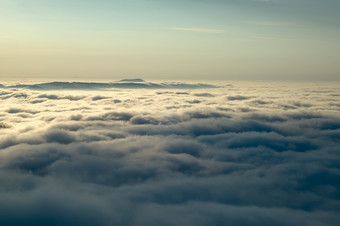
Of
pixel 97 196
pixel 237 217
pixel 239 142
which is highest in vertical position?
pixel 239 142

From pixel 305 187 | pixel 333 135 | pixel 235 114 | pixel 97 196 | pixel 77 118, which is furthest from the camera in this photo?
pixel 235 114

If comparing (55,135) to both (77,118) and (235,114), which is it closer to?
(77,118)

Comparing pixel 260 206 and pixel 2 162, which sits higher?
pixel 2 162

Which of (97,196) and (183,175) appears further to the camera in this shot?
(183,175)

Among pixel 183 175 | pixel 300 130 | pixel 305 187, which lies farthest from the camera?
pixel 300 130

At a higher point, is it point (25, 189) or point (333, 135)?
point (333, 135)

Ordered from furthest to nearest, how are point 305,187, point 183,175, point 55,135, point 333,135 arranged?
point 333,135 < point 55,135 < point 183,175 < point 305,187

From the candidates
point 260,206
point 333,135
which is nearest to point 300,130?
point 333,135

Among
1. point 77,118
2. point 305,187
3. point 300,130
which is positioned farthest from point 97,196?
point 300,130

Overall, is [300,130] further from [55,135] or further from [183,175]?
[55,135]
